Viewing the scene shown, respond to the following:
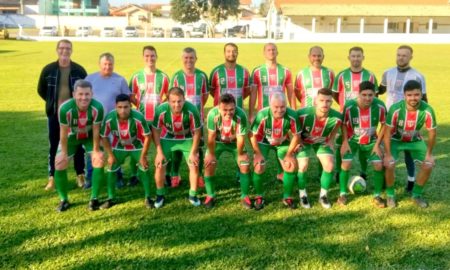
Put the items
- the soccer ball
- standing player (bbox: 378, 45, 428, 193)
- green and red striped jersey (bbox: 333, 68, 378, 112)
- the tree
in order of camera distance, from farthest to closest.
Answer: the tree
green and red striped jersey (bbox: 333, 68, 378, 112)
standing player (bbox: 378, 45, 428, 193)
the soccer ball

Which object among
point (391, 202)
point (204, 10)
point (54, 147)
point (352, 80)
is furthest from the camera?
point (204, 10)

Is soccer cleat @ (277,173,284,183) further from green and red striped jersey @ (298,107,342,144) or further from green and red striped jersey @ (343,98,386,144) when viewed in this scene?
green and red striped jersey @ (343,98,386,144)

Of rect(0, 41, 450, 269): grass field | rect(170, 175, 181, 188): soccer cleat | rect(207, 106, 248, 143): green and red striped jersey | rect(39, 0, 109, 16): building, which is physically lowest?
A: rect(0, 41, 450, 269): grass field

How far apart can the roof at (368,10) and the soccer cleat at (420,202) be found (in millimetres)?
44348

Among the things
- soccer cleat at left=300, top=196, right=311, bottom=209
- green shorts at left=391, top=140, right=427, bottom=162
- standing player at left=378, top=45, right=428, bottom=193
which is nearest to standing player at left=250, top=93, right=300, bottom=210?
soccer cleat at left=300, top=196, right=311, bottom=209

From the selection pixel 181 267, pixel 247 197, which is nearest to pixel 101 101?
pixel 247 197

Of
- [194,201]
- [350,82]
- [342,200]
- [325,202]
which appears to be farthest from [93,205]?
[350,82]

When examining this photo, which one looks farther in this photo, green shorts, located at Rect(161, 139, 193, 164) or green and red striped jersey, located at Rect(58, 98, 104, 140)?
green shorts, located at Rect(161, 139, 193, 164)

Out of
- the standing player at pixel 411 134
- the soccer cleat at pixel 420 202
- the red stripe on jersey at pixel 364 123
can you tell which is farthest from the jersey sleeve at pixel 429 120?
the soccer cleat at pixel 420 202

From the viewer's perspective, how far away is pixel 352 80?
6.04 m

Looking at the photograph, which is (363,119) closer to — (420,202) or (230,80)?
(420,202)

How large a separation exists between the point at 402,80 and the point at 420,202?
1549mm

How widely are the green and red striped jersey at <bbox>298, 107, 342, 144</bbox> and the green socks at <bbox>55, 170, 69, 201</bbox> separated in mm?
2624

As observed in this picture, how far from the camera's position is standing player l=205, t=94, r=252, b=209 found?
16.9ft
